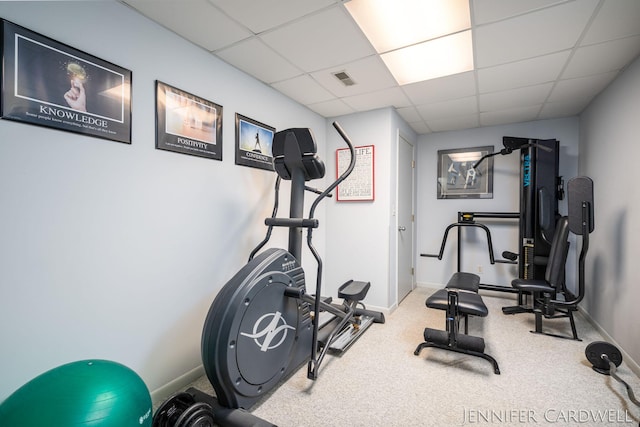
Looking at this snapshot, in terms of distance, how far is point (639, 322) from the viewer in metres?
2.04

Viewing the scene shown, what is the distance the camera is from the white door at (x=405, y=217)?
367 centimetres

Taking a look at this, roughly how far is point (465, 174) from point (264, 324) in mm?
3795

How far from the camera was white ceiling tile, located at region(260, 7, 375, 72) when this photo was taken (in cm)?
180

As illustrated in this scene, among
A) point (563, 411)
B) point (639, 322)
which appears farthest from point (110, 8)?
point (639, 322)

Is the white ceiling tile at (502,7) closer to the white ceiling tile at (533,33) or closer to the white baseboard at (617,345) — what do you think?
the white ceiling tile at (533,33)

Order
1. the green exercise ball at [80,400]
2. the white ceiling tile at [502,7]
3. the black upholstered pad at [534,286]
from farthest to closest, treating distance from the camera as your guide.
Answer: the black upholstered pad at [534,286]
the white ceiling tile at [502,7]
the green exercise ball at [80,400]

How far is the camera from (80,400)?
A: 0.96 m

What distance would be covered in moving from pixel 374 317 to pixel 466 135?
9.98ft

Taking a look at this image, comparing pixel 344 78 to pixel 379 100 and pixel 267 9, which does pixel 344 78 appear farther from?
pixel 267 9

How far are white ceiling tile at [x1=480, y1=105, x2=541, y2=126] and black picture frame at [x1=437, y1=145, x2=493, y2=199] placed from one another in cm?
38

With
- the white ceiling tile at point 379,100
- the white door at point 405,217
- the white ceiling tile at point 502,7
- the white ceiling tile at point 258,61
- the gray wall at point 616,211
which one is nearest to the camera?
the white ceiling tile at point 502,7

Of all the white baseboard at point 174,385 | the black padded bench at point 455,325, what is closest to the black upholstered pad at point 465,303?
the black padded bench at point 455,325

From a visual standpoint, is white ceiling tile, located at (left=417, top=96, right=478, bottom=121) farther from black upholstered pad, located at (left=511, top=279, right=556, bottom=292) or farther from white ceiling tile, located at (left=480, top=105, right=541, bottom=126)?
black upholstered pad, located at (left=511, top=279, right=556, bottom=292)

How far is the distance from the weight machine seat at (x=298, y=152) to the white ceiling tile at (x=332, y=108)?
1329 mm
